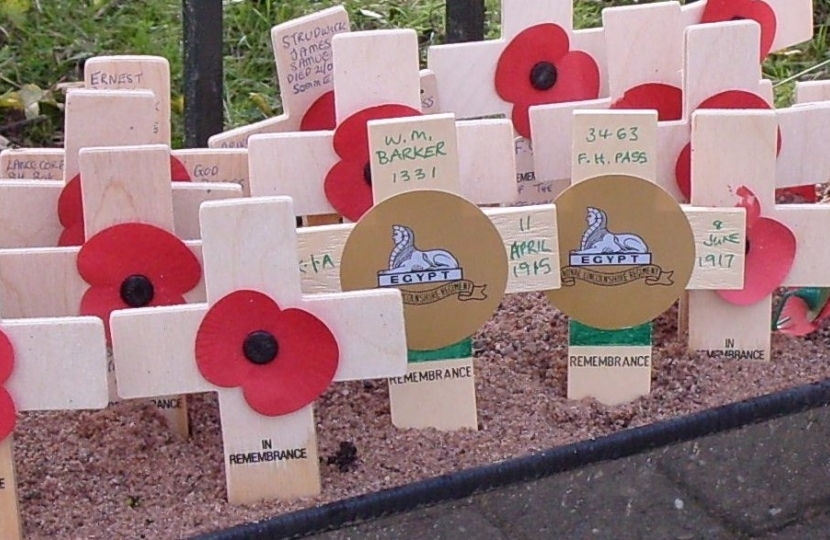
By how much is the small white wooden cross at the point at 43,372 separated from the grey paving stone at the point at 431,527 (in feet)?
0.74

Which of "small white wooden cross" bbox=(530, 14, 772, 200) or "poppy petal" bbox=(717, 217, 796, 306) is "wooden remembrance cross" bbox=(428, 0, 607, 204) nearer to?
"small white wooden cross" bbox=(530, 14, 772, 200)

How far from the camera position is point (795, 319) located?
1.40m

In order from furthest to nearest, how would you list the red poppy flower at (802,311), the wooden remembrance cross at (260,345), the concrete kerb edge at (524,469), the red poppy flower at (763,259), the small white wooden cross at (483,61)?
1. the small white wooden cross at (483,61)
2. the red poppy flower at (802,311)
3. the red poppy flower at (763,259)
4. the wooden remembrance cross at (260,345)
5. the concrete kerb edge at (524,469)

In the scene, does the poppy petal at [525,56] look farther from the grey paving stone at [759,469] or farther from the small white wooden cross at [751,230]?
the grey paving stone at [759,469]

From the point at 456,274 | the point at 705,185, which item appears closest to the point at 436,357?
the point at 456,274

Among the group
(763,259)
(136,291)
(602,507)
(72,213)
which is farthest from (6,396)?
(763,259)

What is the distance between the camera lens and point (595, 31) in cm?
161

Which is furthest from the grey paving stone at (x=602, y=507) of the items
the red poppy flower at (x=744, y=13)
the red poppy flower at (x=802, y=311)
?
the red poppy flower at (x=744, y=13)

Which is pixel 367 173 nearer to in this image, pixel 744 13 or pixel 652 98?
pixel 652 98

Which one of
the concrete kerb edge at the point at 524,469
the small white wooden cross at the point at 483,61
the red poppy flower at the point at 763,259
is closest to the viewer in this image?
the concrete kerb edge at the point at 524,469

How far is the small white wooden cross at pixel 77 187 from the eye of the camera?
4.01 ft

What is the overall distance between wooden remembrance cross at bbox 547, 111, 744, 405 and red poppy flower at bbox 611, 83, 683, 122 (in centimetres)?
28

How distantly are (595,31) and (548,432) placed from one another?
0.60 meters

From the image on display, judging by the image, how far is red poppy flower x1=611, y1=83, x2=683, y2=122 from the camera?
4.87 ft
